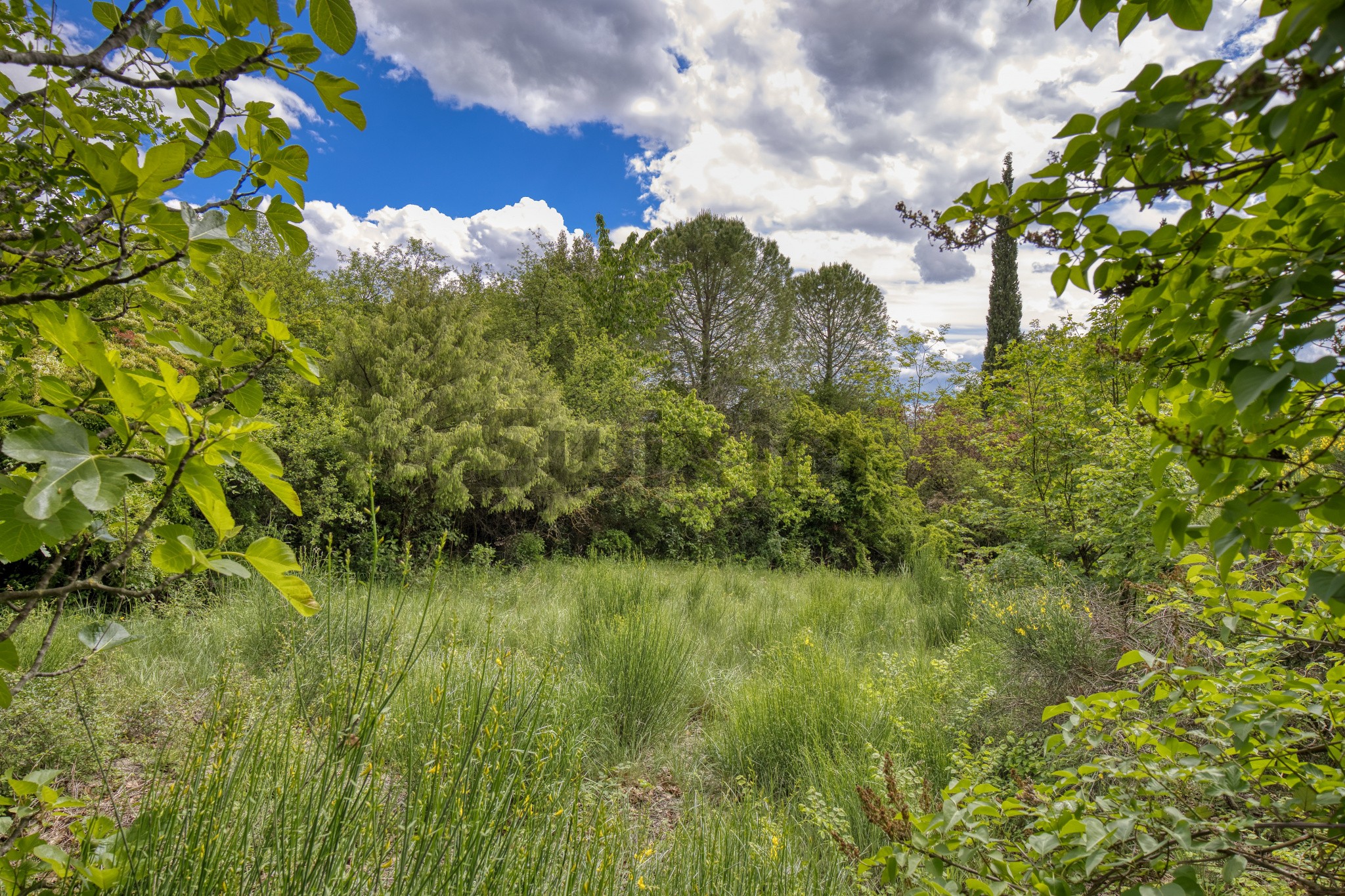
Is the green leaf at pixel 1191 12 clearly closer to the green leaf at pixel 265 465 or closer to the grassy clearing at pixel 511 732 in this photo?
the green leaf at pixel 265 465

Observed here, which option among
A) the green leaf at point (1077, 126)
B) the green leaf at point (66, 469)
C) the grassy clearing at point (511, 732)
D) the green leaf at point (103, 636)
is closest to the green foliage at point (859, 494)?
the grassy clearing at point (511, 732)

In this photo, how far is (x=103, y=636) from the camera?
0.84 m

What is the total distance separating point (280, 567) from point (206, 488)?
13 cm

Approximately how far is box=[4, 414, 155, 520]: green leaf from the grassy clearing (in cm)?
55

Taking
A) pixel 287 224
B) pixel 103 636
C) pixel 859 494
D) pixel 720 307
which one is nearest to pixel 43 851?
pixel 103 636

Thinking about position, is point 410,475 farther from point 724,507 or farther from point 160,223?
point 160,223

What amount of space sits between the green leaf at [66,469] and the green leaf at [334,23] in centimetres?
61

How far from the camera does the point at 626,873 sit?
Result: 6.36 ft

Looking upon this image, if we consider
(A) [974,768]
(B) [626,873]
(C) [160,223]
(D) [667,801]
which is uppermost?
(C) [160,223]

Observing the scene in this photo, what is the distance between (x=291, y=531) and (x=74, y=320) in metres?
7.38

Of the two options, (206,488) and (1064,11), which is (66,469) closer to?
(206,488)

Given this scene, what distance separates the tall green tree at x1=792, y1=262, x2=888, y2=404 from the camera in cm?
1619

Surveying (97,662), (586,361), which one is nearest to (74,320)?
(97,662)

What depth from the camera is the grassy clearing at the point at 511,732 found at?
131 cm
